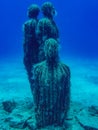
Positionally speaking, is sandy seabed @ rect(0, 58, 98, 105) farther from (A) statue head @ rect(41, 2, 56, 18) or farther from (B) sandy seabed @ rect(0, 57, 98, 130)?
(A) statue head @ rect(41, 2, 56, 18)

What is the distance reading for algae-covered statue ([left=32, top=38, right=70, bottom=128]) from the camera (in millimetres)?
6562

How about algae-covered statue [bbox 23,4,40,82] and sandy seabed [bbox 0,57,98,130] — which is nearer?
sandy seabed [bbox 0,57,98,130]

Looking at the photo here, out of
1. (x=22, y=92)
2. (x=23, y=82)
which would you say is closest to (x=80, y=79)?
(x=23, y=82)

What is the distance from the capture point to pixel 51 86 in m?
6.57

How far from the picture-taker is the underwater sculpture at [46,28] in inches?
321

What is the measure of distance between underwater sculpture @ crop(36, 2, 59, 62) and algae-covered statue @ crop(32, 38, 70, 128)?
1557 millimetres

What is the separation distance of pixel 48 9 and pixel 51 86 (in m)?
2.87

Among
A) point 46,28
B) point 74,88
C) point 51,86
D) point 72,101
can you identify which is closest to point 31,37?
point 46,28

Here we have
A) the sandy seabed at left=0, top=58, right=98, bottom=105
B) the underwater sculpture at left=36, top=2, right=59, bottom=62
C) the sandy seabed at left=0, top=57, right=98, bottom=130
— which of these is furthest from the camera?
the sandy seabed at left=0, top=58, right=98, bottom=105

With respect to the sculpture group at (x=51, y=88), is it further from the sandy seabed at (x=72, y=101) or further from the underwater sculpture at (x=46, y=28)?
the underwater sculpture at (x=46, y=28)

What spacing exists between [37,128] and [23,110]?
4.63 feet

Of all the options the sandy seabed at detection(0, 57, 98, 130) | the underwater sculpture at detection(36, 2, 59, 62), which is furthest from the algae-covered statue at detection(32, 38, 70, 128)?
the underwater sculpture at detection(36, 2, 59, 62)

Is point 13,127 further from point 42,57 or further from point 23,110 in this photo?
point 42,57

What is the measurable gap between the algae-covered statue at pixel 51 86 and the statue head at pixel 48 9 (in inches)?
81.9
